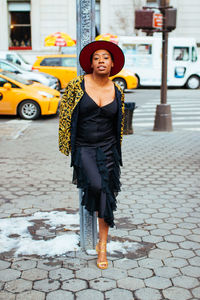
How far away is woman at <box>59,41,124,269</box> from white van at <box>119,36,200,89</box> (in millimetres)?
20287

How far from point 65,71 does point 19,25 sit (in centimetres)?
1429

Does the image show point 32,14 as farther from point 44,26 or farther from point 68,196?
point 68,196

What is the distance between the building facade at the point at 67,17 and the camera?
3234 centimetres

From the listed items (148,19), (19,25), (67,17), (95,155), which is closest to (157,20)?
(148,19)

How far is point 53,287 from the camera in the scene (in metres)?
3.24

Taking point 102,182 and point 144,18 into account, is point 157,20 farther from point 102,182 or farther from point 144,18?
point 102,182

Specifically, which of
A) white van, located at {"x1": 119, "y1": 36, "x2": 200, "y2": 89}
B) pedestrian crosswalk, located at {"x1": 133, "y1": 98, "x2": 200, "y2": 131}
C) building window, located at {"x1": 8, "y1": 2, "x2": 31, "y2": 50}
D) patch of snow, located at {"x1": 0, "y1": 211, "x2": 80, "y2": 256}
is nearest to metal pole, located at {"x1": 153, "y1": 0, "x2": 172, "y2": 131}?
pedestrian crosswalk, located at {"x1": 133, "y1": 98, "x2": 200, "y2": 131}

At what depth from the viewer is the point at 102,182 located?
3.44 meters

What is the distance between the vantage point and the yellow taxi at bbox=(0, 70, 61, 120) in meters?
12.8

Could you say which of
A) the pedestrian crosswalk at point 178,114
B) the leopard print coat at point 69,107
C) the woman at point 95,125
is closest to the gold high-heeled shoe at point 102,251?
the woman at point 95,125

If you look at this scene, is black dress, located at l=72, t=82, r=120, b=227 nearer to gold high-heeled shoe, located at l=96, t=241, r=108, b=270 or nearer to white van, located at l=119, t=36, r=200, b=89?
gold high-heeled shoe, located at l=96, t=241, r=108, b=270

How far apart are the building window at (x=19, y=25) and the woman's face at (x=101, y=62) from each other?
3087 centimetres

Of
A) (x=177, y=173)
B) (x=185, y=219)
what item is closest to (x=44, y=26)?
(x=177, y=173)

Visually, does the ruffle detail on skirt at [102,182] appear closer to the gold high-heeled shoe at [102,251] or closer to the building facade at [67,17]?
the gold high-heeled shoe at [102,251]
